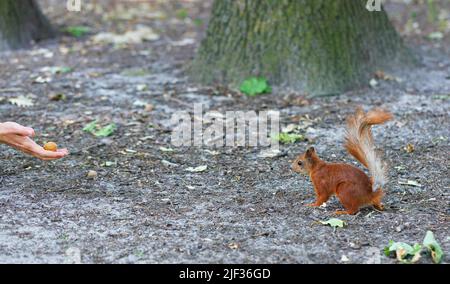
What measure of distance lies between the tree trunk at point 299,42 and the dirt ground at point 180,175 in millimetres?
168

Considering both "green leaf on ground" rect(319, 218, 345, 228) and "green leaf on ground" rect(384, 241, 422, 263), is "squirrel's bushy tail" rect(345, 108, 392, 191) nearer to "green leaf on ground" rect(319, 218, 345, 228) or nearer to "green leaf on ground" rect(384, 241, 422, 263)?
"green leaf on ground" rect(319, 218, 345, 228)

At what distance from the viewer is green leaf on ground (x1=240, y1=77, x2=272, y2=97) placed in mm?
6621

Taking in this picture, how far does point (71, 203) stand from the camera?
438cm

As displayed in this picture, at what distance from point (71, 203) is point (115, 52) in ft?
13.8

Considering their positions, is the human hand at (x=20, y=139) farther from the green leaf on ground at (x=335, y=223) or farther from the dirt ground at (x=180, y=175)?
the green leaf on ground at (x=335, y=223)

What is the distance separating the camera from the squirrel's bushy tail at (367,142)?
13.4ft

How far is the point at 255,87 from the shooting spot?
6.64m

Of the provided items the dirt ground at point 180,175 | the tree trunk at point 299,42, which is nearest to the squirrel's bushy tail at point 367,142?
the dirt ground at point 180,175

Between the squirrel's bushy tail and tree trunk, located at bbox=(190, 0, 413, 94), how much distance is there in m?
2.37

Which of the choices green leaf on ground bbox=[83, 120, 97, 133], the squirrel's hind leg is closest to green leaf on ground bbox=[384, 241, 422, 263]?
the squirrel's hind leg

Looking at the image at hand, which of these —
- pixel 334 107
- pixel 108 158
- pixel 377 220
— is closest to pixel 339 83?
pixel 334 107

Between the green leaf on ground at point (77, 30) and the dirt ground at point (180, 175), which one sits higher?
the green leaf on ground at point (77, 30)

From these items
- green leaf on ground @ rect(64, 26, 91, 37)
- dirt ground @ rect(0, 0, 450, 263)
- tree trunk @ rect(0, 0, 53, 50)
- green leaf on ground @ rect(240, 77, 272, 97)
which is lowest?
dirt ground @ rect(0, 0, 450, 263)

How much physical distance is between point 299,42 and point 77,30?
11.9 ft
